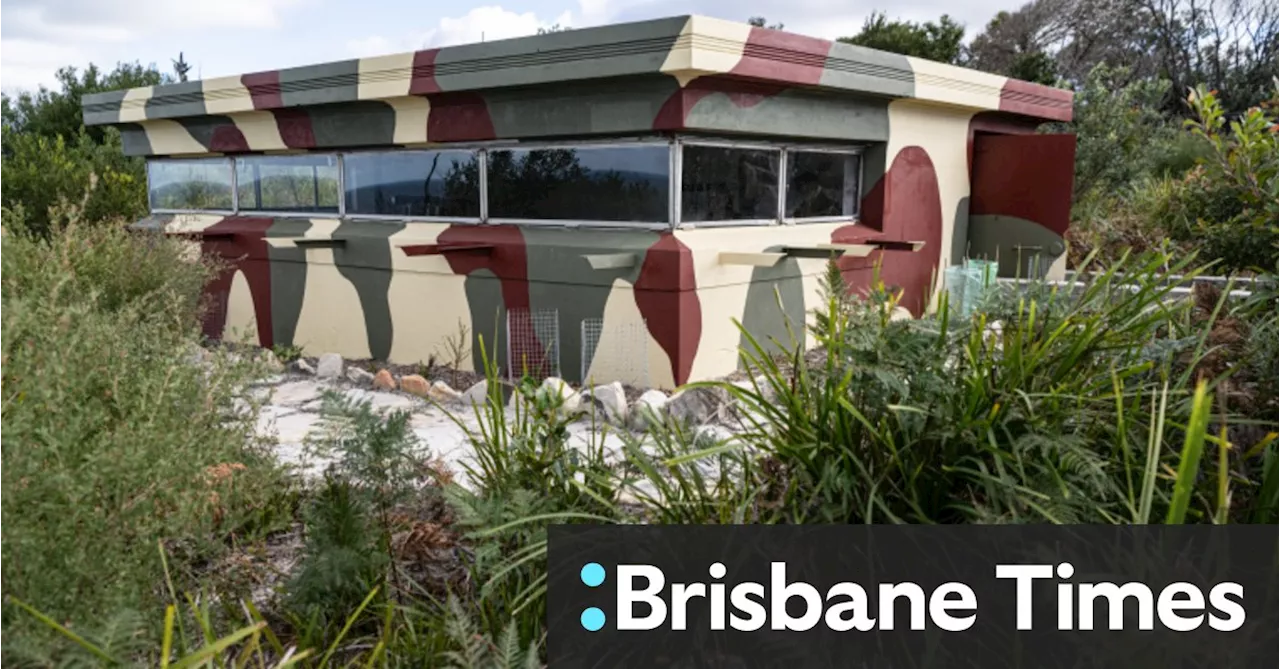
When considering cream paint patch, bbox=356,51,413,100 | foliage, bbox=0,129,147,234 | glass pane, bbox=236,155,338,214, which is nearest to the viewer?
cream paint patch, bbox=356,51,413,100

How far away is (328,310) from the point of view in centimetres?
804

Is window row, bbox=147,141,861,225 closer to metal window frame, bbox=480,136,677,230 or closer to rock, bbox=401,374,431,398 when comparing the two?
metal window frame, bbox=480,136,677,230

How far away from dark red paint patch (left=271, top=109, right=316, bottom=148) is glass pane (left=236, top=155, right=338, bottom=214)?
21 cm

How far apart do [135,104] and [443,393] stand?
5410 mm

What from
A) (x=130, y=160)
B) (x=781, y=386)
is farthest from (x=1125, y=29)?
(x=781, y=386)

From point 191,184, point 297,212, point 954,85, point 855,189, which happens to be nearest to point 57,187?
point 191,184

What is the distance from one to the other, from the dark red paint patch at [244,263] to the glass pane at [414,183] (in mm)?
1044

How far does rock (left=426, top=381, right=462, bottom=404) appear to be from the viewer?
20.4ft

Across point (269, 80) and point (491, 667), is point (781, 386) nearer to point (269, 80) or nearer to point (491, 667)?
point (491, 667)

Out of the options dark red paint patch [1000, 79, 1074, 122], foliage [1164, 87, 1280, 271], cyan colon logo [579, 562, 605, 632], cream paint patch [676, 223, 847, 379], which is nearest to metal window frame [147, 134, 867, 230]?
cream paint patch [676, 223, 847, 379]

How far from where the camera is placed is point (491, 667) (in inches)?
77.0

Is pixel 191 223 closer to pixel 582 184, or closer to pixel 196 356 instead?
pixel 582 184

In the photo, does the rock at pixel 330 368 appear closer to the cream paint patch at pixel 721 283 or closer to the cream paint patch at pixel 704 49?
the cream paint patch at pixel 721 283

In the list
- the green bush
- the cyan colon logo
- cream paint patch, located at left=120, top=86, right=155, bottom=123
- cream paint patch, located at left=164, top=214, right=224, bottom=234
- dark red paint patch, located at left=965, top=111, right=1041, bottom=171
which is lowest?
the cyan colon logo
